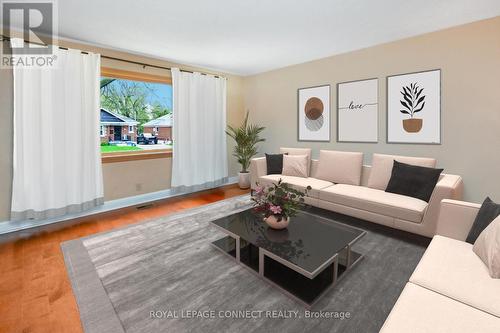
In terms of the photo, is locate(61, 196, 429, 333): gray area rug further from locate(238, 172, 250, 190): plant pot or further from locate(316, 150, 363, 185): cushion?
locate(238, 172, 250, 190): plant pot

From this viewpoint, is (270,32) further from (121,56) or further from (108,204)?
(108,204)

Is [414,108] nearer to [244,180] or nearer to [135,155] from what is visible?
[244,180]

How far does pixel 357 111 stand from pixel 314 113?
0.79m

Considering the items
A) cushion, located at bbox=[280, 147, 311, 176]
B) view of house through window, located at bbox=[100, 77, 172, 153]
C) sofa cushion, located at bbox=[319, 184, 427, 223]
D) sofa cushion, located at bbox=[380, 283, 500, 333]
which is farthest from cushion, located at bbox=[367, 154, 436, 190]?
view of house through window, located at bbox=[100, 77, 172, 153]

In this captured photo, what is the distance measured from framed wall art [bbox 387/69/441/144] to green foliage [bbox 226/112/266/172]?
256 centimetres

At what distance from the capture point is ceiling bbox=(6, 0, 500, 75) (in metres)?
2.56

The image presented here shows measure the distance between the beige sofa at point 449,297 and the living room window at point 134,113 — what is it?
164 inches

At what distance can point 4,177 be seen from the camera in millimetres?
3109

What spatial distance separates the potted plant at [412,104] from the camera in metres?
3.46

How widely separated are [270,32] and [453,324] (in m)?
3.33

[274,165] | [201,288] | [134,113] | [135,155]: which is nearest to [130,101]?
[134,113]

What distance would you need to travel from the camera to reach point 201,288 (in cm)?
199

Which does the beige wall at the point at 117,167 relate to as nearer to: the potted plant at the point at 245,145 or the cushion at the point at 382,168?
the potted plant at the point at 245,145

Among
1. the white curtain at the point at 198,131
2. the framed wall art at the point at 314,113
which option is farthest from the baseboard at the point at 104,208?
the framed wall art at the point at 314,113
